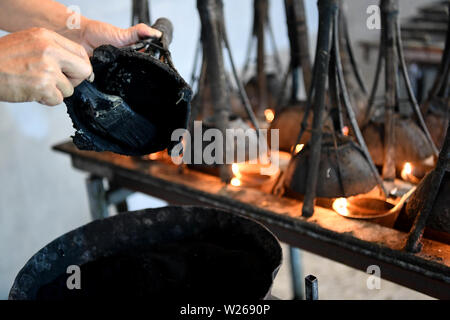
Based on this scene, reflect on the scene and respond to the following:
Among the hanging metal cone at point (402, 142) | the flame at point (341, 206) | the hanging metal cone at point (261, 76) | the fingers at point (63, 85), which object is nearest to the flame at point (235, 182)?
the flame at point (341, 206)

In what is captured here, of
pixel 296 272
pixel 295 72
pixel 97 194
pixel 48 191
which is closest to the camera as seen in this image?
pixel 295 72

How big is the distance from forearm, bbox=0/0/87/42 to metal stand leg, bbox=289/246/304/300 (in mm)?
1929

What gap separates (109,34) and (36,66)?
0.59 m

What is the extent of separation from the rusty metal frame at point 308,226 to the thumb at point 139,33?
84 centimetres

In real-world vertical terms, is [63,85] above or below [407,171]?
above

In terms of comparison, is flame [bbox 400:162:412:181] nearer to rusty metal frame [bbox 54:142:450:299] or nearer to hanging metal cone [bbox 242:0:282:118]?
rusty metal frame [bbox 54:142:450:299]

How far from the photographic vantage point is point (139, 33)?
4.78 ft

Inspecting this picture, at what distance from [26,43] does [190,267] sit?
0.71 m

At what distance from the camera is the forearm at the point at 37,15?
158 centimetres

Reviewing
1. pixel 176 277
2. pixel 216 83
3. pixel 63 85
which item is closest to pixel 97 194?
pixel 216 83

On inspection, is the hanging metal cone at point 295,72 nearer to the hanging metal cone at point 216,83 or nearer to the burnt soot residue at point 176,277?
the hanging metal cone at point 216,83

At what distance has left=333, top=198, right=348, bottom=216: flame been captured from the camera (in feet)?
6.11

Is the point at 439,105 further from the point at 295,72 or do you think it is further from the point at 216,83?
the point at 216,83
